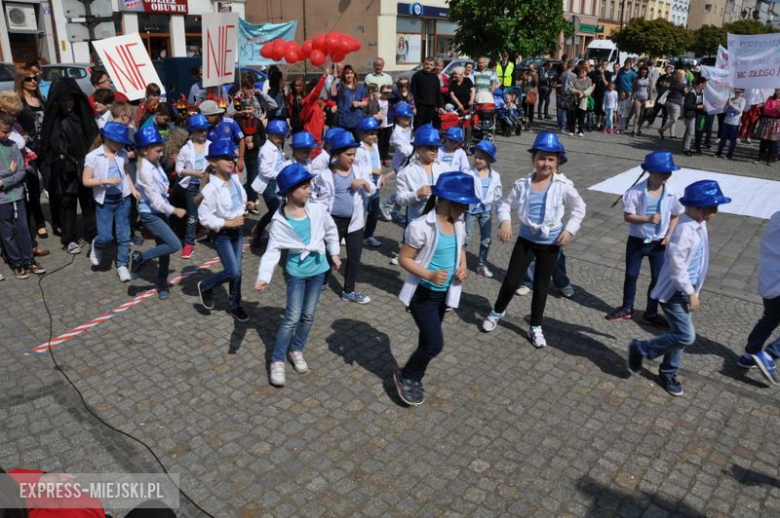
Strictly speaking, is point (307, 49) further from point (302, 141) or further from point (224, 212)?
point (224, 212)

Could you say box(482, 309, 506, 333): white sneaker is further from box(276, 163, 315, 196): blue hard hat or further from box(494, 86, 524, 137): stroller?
box(494, 86, 524, 137): stroller

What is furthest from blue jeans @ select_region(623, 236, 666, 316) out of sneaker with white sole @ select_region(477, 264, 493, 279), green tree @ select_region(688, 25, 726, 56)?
green tree @ select_region(688, 25, 726, 56)

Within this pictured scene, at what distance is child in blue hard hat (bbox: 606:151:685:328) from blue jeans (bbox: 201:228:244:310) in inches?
151

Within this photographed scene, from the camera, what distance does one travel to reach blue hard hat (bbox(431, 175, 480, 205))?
449cm

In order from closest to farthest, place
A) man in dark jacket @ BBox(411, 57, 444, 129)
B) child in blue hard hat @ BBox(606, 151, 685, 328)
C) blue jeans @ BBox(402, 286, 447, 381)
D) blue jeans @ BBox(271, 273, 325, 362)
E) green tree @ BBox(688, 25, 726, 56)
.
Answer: blue jeans @ BBox(402, 286, 447, 381) < blue jeans @ BBox(271, 273, 325, 362) < child in blue hard hat @ BBox(606, 151, 685, 328) < man in dark jacket @ BBox(411, 57, 444, 129) < green tree @ BBox(688, 25, 726, 56)

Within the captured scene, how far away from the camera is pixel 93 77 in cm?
995

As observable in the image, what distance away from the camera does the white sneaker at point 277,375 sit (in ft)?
17.0

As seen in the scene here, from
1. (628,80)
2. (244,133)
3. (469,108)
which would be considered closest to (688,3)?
(628,80)

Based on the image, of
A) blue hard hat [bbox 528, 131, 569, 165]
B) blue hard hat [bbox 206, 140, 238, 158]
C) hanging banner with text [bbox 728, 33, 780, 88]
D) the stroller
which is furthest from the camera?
the stroller

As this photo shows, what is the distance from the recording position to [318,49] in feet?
57.8

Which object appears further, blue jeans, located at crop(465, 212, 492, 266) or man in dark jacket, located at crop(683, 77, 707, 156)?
man in dark jacket, located at crop(683, 77, 707, 156)

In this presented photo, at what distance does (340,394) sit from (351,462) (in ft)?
2.86

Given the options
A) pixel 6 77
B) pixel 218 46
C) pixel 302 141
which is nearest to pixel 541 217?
pixel 302 141

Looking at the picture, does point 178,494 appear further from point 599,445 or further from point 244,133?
point 244,133
